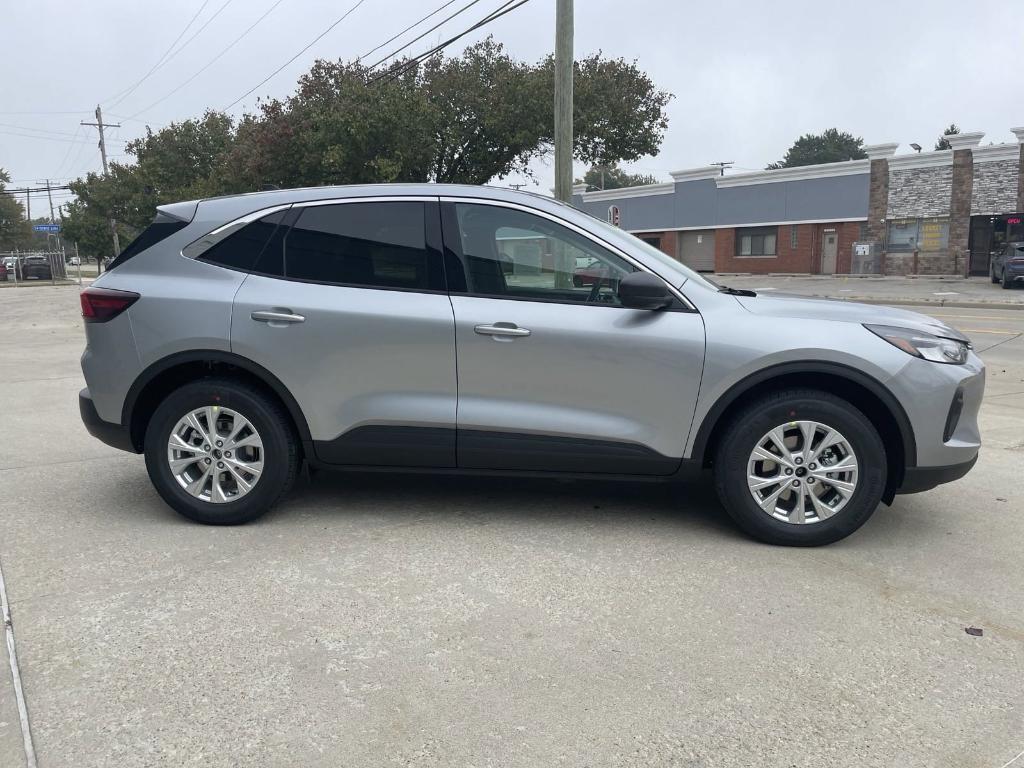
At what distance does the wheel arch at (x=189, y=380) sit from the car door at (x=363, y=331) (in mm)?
48

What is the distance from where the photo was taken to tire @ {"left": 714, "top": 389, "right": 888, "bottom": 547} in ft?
12.9

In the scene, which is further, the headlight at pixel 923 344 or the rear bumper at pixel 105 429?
the rear bumper at pixel 105 429

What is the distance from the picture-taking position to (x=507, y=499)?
4.84 meters

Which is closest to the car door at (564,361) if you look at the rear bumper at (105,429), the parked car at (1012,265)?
the rear bumper at (105,429)

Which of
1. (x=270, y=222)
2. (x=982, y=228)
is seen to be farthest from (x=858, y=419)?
(x=982, y=228)

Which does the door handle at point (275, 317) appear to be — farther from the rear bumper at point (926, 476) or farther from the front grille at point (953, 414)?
the front grille at point (953, 414)

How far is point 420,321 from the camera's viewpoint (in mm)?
4109

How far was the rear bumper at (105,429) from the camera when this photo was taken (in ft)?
14.5

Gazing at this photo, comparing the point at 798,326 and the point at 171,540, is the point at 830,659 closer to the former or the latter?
the point at 798,326

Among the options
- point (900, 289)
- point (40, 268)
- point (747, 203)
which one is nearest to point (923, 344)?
point (900, 289)

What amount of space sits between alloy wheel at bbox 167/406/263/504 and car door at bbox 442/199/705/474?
1.11 m

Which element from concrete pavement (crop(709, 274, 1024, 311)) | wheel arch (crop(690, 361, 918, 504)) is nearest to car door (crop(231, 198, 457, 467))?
wheel arch (crop(690, 361, 918, 504))

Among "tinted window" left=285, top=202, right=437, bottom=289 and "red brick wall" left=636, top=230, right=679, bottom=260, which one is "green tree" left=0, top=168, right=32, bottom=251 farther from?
"tinted window" left=285, top=202, right=437, bottom=289

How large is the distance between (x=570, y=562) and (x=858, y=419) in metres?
1.53
